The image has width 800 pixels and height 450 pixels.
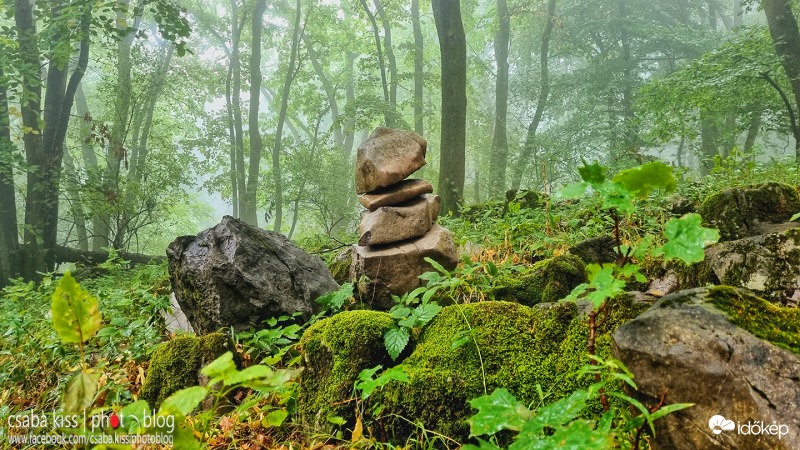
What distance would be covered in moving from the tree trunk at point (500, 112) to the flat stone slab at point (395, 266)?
32.9 feet

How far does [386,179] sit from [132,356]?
2.96 metres

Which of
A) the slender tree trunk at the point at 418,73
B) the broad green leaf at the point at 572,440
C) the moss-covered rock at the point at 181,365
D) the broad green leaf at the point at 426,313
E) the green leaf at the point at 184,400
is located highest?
the slender tree trunk at the point at 418,73

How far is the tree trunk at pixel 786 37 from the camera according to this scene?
789cm

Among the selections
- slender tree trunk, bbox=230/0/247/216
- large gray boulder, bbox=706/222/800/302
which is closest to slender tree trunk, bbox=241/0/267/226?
slender tree trunk, bbox=230/0/247/216

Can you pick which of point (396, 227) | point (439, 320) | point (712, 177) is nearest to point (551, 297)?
point (439, 320)

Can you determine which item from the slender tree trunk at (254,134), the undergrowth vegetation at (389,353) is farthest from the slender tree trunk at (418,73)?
the undergrowth vegetation at (389,353)

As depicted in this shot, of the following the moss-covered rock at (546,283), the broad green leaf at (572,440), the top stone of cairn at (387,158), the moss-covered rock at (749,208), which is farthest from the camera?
the top stone of cairn at (387,158)

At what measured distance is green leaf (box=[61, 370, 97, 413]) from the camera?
43.2 inches

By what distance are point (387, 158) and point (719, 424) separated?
382 cm

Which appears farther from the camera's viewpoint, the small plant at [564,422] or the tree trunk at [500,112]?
the tree trunk at [500,112]

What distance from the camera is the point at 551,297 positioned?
8.92 ft

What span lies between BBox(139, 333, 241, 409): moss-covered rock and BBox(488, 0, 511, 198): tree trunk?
12.2 m

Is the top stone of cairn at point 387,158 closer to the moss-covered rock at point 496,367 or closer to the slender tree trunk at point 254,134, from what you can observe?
the moss-covered rock at point 496,367

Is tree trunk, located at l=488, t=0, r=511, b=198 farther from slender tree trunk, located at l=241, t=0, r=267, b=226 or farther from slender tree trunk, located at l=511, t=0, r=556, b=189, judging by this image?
slender tree trunk, located at l=241, t=0, r=267, b=226
